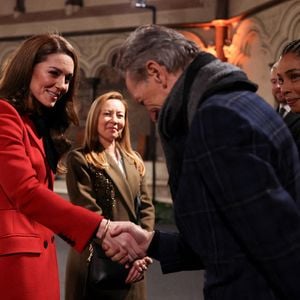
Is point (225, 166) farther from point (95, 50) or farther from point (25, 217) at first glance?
point (95, 50)

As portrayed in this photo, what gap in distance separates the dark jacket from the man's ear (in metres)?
0.08

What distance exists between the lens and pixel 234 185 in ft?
4.40

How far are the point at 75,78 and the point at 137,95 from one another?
85 centimetres

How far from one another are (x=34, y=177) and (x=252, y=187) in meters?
1.07

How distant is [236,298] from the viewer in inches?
56.2

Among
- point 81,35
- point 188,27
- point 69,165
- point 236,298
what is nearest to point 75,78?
point 69,165

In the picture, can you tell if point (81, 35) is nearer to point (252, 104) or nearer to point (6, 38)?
point (6, 38)

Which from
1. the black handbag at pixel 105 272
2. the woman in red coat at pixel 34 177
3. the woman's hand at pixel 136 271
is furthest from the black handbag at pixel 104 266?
the woman in red coat at pixel 34 177

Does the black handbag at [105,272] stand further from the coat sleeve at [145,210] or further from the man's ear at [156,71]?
the man's ear at [156,71]

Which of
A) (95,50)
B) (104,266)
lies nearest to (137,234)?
(104,266)

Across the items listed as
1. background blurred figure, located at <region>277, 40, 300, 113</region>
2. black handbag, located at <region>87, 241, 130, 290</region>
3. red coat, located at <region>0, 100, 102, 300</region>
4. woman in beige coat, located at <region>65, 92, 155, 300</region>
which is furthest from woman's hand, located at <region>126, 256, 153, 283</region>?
background blurred figure, located at <region>277, 40, 300, 113</region>

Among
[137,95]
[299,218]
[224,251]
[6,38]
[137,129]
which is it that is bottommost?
[137,129]

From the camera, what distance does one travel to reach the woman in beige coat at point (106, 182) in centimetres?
303

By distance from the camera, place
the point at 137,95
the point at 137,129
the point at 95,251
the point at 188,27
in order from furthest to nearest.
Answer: the point at 137,129
the point at 188,27
the point at 95,251
the point at 137,95
